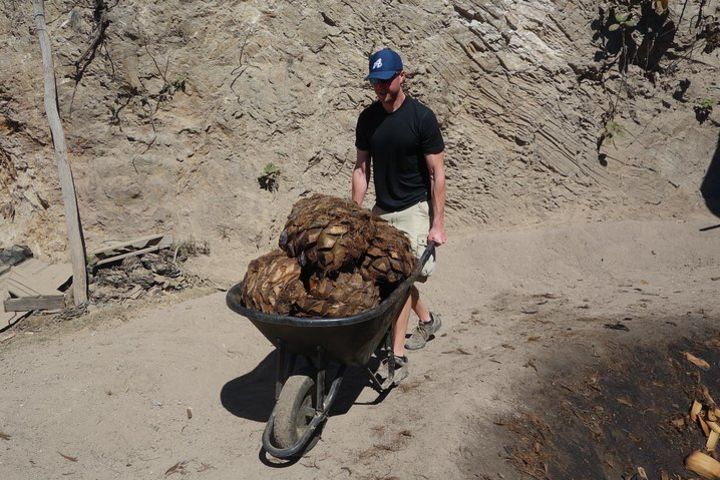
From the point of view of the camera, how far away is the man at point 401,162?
13.2 feet

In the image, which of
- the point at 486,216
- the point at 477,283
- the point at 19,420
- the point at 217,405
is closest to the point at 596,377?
the point at 477,283

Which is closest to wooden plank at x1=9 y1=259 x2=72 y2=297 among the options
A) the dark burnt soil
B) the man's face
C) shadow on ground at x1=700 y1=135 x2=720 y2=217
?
the man's face

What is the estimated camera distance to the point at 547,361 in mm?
4297

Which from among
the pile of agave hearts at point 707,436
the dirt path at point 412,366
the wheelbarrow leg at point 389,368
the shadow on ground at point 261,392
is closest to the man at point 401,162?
the wheelbarrow leg at point 389,368

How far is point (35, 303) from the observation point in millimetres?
5512

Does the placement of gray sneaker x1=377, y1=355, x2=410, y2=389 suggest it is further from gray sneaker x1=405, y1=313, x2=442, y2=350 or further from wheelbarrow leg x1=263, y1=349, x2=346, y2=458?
wheelbarrow leg x1=263, y1=349, x2=346, y2=458

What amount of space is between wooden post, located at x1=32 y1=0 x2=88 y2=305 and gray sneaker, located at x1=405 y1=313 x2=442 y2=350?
295cm

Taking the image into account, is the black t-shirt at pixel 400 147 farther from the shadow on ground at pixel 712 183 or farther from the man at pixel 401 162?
the shadow on ground at pixel 712 183

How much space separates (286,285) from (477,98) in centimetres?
437

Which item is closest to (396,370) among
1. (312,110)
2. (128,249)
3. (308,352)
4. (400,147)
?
(308,352)

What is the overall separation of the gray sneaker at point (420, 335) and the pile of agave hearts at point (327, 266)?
1418mm

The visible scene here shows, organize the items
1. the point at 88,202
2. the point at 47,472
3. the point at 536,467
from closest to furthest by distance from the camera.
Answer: the point at 536,467
the point at 47,472
the point at 88,202

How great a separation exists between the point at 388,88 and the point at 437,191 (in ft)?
2.46

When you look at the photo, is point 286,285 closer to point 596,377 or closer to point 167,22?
point 596,377
